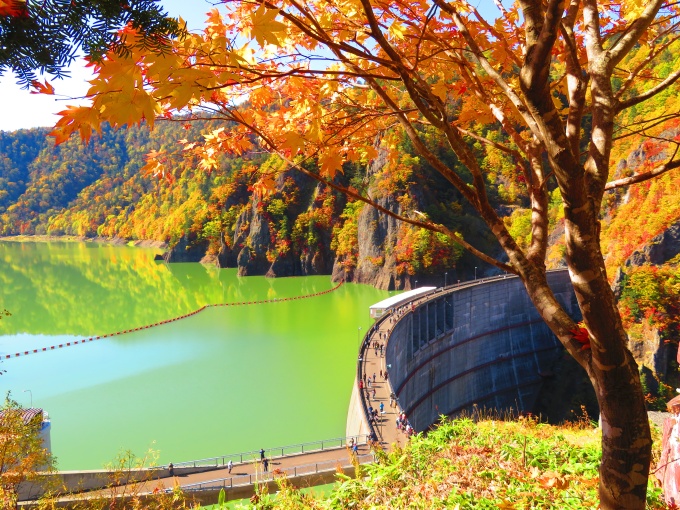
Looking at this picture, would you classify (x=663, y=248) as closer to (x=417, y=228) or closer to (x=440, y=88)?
(x=417, y=228)

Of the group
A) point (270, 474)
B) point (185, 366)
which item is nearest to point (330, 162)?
point (270, 474)

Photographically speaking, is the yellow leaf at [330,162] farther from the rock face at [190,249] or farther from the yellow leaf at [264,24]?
the rock face at [190,249]

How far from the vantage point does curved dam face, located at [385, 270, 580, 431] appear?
15328mm

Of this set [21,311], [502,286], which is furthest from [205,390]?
[21,311]

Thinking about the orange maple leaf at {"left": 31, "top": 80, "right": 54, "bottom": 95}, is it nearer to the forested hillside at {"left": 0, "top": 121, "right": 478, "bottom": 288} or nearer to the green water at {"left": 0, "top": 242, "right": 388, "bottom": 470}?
the forested hillside at {"left": 0, "top": 121, "right": 478, "bottom": 288}

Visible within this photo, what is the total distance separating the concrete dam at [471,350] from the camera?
15.3 metres

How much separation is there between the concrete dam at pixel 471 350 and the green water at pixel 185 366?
79.9 inches

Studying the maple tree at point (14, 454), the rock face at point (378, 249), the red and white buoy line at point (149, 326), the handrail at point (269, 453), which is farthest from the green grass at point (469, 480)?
the rock face at point (378, 249)

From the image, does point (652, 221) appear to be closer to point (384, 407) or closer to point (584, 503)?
point (384, 407)

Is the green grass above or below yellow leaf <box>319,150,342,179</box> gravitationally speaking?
below

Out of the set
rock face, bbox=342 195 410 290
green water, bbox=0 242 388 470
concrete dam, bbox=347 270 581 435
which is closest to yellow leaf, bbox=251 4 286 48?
green water, bbox=0 242 388 470

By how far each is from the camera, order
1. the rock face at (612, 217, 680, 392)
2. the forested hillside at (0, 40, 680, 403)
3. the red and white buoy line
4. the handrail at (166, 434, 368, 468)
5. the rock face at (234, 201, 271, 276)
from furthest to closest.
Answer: the rock face at (234, 201, 271, 276) → the red and white buoy line → the forested hillside at (0, 40, 680, 403) → the rock face at (612, 217, 680, 392) → the handrail at (166, 434, 368, 468)

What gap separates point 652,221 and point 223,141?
2243 centimetres

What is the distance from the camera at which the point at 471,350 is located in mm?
18734
